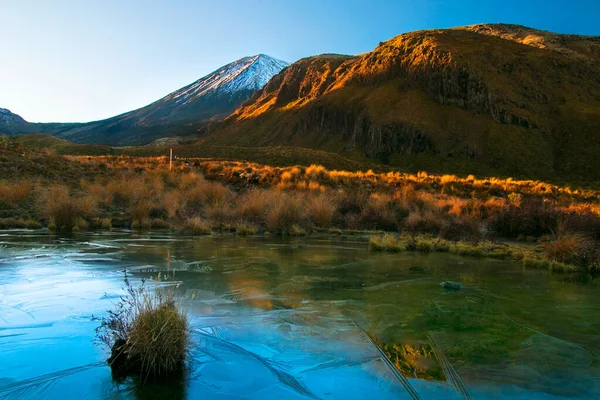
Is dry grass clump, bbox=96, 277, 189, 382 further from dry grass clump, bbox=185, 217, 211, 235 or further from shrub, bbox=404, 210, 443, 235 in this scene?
shrub, bbox=404, 210, 443, 235

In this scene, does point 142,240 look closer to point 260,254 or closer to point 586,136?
point 260,254

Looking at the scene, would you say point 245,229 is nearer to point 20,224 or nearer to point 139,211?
point 139,211

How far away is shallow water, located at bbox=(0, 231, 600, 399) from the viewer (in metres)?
4.43

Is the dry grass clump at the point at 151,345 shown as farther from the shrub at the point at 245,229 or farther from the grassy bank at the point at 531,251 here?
the shrub at the point at 245,229

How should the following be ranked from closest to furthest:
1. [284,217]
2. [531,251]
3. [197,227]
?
[531,251]
[197,227]
[284,217]

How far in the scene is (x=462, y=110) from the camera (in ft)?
231

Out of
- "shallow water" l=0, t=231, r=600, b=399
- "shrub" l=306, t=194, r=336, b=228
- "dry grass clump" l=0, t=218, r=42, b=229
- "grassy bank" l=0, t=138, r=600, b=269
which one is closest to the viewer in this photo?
"shallow water" l=0, t=231, r=600, b=399

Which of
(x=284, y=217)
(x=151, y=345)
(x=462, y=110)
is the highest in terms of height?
(x=462, y=110)

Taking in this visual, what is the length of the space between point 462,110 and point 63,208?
212ft

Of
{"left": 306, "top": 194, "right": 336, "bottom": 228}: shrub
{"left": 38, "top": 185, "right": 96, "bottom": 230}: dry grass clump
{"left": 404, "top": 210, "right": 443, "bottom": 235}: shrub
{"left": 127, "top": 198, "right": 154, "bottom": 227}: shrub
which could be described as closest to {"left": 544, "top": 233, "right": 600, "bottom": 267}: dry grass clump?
{"left": 404, "top": 210, "right": 443, "bottom": 235}: shrub

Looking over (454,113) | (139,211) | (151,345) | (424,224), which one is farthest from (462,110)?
(151,345)

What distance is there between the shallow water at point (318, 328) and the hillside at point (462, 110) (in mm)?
54699

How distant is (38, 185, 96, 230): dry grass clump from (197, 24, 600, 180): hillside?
51.8m

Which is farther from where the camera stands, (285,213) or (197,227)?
(285,213)
